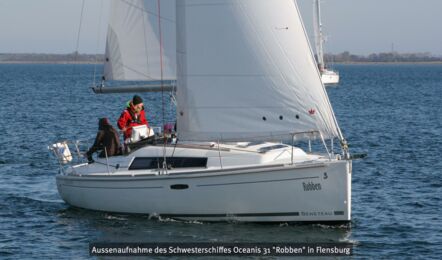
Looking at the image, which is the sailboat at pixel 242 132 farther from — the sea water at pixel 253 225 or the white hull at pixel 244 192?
the sea water at pixel 253 225

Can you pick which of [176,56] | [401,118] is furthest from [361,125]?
[176,56]

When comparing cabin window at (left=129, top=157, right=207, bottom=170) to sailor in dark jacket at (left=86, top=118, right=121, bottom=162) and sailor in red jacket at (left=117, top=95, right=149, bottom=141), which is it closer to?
sailor in dark jacket at (left=86, top=118, right=121, bottom=162)

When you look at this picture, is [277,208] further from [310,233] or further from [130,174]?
[130,174]

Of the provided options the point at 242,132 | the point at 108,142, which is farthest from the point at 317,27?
the point at 242,132

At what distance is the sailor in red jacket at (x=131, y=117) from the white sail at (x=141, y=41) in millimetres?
649

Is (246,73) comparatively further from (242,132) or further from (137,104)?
(137,104)

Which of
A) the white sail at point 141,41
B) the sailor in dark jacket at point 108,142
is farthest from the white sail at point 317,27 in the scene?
the sailor in dark jacket at point 108,142

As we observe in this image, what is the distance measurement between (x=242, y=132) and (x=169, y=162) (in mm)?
1847

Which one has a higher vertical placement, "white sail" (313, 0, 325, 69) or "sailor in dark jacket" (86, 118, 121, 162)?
"white sail" (313, 0, 325, 69)

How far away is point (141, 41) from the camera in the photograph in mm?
23094

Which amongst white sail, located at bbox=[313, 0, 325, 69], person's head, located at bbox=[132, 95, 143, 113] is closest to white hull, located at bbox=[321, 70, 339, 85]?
white sail, located at bbox=[313, 0, 325, 69]

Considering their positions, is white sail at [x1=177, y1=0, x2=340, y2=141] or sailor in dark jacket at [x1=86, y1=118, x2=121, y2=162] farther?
sailor in dark jacket at [x1=86, y1=118, x2=121, y2=162]

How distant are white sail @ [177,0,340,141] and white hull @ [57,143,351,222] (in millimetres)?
935

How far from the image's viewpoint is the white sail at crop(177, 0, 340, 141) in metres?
20.3
